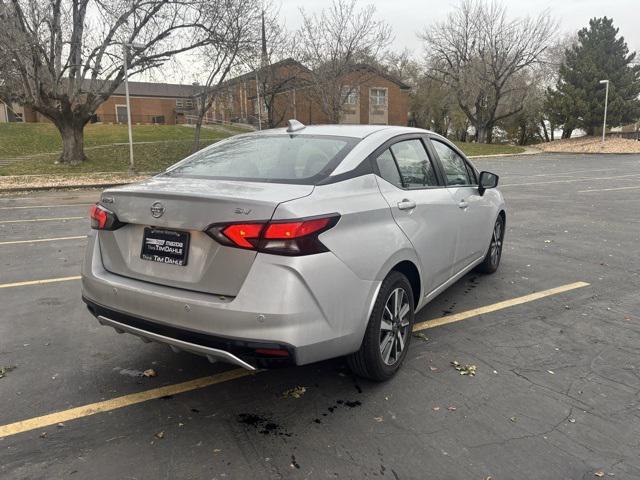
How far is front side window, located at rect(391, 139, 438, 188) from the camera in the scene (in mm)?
3715

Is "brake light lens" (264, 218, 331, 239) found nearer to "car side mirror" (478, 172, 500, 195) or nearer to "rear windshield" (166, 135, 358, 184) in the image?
"rear windshield" (166, 135, 358, 184)

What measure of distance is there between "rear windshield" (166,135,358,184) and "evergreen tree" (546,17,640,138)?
45399mm

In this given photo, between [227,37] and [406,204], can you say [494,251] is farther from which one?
[227,37]

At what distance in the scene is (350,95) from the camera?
42188mm

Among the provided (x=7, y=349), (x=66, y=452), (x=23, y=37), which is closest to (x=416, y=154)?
(x=66, y=452)

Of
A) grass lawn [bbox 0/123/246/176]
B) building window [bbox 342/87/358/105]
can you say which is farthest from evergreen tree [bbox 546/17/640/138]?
grass lawn [bbox 0/123/246/176]

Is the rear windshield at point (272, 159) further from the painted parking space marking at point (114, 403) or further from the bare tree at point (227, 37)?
the bare tree at point (227, 37)

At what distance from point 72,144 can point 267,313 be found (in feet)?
80.4

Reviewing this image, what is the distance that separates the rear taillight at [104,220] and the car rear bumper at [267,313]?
0.36 m

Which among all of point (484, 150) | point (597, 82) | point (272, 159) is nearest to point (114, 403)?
point (272, 159)

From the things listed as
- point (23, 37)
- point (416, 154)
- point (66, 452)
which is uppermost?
point (23, 37)

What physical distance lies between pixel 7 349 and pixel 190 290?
202 cm

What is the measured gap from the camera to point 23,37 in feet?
59.9

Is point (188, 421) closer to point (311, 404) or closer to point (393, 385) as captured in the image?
point (311, 404)
